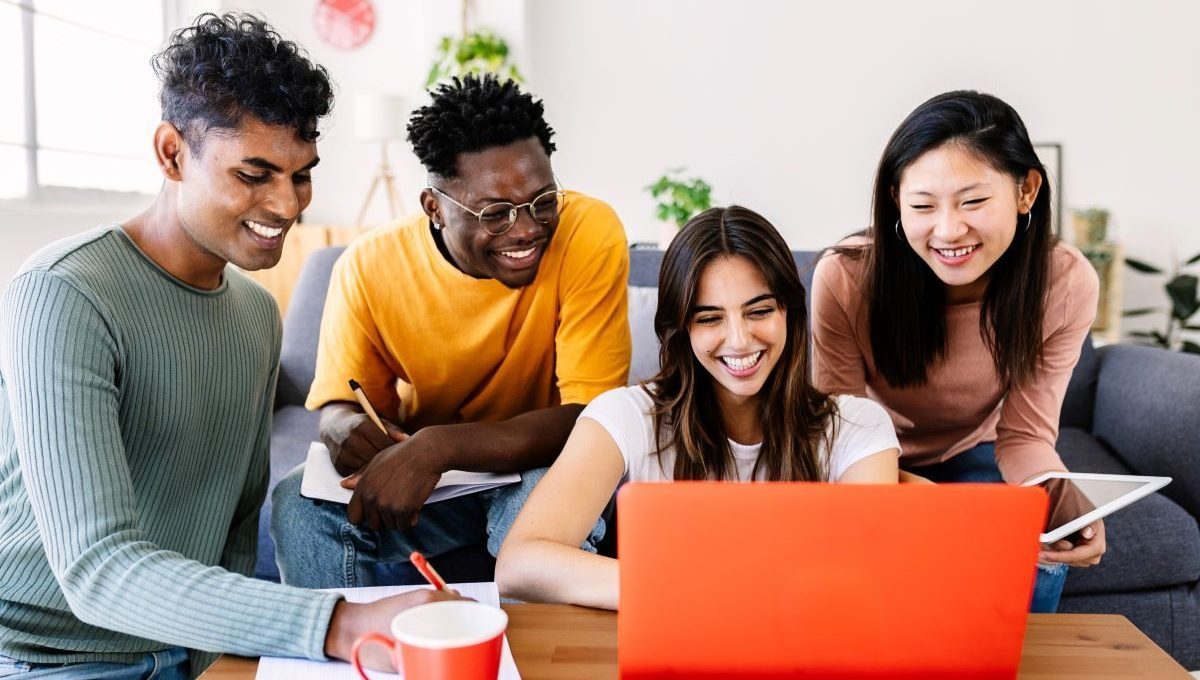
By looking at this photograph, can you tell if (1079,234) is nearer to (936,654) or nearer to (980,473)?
(980,473)

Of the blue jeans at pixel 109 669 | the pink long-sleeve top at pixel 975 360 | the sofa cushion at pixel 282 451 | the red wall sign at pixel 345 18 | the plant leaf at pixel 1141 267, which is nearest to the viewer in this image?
the blue jeans at pixel 109 669

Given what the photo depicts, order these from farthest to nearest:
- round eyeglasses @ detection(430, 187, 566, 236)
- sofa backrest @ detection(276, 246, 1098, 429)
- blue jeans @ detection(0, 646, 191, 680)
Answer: sofa backrest @ detection(276, 246, 1098, 429) < round eyeglasses @ detection(430, 187, 566, 236) < blue jeans @ detection(0, 646, 191, 680)

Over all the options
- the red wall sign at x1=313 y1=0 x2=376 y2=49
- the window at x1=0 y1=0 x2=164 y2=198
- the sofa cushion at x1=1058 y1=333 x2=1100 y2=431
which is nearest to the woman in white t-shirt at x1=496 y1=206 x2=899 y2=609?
the sofa cushion at x1=1058 y1=333 x2=1100 y2=431

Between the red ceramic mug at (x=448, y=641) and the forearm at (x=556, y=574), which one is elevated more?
the red ceramic mug at (x=448, y=641)

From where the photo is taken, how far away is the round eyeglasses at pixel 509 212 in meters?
1.55

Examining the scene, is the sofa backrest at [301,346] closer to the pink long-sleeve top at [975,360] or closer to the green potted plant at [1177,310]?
the pink long-sleeve top at [975,360]

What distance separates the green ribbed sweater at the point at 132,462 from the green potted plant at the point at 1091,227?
3.64 meters

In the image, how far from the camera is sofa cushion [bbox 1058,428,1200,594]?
1877 millimetres

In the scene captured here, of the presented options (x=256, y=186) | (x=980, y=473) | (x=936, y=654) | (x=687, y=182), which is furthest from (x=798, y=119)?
(x=936, y=654)

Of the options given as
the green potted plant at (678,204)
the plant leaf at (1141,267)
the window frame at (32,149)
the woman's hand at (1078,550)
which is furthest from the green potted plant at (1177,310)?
the window frame at (32,149)

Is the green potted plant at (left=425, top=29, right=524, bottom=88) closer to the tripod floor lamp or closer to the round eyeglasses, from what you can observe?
the tripod floor lamp

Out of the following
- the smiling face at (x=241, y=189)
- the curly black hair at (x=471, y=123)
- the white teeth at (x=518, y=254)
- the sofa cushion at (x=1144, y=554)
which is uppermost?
the curly black hair at (x=471, y=123)

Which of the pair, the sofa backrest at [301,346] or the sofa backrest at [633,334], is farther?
the sofa backrest at [301,346]

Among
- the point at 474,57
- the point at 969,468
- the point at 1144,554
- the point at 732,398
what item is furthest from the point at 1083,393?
the point at 474,57
